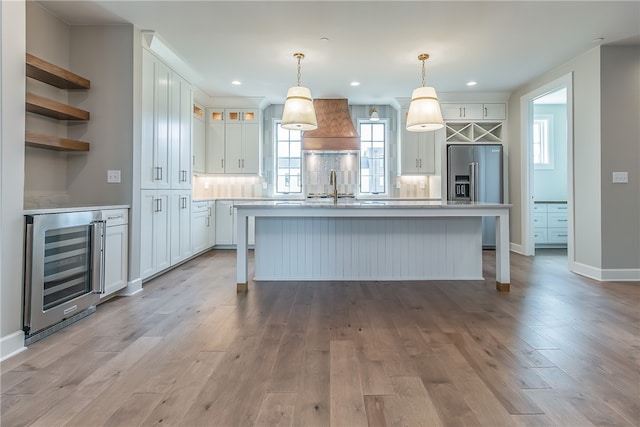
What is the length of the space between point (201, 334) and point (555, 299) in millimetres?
3050

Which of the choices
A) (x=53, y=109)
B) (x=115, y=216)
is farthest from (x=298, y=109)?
(x=53, y=109)

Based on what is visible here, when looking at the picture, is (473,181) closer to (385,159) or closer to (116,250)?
(385,159)

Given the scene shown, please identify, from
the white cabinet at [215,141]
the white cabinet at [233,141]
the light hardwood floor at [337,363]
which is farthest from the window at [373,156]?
the light hardwood floor at [337,363]

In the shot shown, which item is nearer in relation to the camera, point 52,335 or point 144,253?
point 52,335

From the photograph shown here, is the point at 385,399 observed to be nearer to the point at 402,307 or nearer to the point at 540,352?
the point at 540,352

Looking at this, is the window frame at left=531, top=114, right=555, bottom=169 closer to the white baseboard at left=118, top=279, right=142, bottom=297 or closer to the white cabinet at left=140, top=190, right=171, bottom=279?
the white cabinet at left=140, top=190, right=171, bottom=279

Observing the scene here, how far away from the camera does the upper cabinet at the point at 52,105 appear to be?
2.63 metres

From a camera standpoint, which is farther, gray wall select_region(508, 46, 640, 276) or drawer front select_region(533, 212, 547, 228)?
drawer front select_region(533, 212, 547, 228)

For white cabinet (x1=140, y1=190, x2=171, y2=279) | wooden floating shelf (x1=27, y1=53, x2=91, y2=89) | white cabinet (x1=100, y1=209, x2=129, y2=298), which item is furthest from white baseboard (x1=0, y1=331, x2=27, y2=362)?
wooden floating shelf (x1=27, y1=53, x2=91, y2=89)

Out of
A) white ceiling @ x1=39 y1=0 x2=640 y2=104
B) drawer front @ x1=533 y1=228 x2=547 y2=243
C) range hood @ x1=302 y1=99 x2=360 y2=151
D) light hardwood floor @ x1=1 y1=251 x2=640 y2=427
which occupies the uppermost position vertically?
white ceiling @ x1=39 y1=0 x2=640 y2=104

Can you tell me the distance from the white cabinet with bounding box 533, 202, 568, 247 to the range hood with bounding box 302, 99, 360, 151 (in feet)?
11.4

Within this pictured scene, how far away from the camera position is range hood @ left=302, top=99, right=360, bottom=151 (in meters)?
5.68

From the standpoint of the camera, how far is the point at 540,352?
201 centimetres

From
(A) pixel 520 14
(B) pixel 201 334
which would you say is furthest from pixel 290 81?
(B) pixel 201 334
